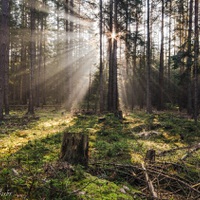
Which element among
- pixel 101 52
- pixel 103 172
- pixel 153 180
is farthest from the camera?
pixel 101 52

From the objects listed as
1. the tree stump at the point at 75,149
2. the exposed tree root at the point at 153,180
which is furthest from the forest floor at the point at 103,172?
the tree stump at the point at 75,149

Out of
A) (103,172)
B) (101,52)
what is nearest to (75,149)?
(103,172)

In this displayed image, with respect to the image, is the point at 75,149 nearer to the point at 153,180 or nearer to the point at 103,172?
the point at 103,172

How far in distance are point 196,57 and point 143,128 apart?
246 inches

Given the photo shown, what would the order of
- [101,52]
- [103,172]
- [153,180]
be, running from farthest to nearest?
[101,52] → [103,172] → [153,180]

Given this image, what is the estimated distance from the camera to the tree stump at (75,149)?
4922 mm

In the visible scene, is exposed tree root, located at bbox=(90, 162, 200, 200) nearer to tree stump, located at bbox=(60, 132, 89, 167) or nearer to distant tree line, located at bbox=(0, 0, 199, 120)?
tree stump, located at bbox=(60, 132, 89, 167)

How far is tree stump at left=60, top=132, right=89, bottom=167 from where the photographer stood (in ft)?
16.1

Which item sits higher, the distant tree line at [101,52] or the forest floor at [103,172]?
the distant tree line at [101,52]

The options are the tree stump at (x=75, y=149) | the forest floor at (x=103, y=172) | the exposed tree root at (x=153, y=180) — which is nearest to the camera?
the forest floor at (x=103, y=172)

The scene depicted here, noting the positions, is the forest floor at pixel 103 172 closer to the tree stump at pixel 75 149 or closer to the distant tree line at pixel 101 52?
the tree stump at pixel 75 149

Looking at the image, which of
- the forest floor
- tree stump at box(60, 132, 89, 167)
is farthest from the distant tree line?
tree stump at box(60, 132, 89, 167)

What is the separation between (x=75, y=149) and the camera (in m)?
5.00

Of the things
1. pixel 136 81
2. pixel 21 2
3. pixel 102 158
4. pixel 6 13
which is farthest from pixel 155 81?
pixel 102 158
